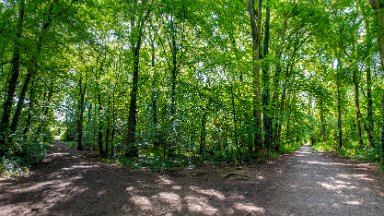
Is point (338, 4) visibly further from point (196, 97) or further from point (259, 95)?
point (196, 97)

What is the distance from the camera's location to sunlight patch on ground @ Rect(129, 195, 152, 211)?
5.21 m

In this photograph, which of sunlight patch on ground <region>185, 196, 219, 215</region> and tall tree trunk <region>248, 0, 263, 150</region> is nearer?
sunlight patch on ground <region>185, 196, 219, 215</region>

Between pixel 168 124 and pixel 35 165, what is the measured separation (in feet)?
18.0

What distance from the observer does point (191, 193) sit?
6395mm

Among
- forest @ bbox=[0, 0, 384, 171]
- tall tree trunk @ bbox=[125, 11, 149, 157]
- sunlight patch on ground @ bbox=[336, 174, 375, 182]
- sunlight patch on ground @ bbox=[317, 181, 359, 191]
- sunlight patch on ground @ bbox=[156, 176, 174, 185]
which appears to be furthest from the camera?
tall tree trunk @ bbox=[125, 11, 149, 157]

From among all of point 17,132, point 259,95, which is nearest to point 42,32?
point 17,132

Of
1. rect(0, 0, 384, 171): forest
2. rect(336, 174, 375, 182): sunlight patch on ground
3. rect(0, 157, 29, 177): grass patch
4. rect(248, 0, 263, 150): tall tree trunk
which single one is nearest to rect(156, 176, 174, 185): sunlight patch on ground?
rect(0, 0, 384, 171): forest

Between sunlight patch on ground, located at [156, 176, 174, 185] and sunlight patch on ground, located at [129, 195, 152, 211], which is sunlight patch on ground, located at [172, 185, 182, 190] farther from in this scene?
sunlight patch on ground, located at [129, 195, 152, 211]

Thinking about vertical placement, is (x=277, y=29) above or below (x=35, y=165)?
above

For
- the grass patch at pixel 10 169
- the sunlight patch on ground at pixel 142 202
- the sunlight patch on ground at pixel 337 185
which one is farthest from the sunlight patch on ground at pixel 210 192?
the grass patch at pixel 10 169

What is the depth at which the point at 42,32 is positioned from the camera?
9.05m

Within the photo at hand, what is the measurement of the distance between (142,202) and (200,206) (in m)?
1.20

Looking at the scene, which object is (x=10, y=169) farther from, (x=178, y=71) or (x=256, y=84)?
(x=256, y=84)

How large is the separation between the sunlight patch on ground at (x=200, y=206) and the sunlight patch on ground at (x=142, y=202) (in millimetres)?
807
